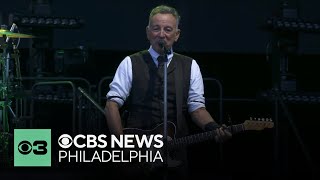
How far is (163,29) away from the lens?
13.5 ft

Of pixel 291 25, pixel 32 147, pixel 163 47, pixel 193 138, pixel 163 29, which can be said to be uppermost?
pixel 291 25

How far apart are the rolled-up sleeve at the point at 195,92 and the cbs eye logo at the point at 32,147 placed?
1.33 m

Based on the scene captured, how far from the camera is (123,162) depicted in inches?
160

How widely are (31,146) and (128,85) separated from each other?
3.69ft

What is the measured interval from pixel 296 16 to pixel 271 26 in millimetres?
430

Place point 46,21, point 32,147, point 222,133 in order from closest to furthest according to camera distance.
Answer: point 222,133 → point 32,147 → point 46,21

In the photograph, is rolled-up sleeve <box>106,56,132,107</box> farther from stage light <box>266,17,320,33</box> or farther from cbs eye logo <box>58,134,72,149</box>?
stage light <box>266,17,320,33</box>

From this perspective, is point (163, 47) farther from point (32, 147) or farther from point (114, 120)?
point (32, 147)

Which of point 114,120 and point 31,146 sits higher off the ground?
point 114,120

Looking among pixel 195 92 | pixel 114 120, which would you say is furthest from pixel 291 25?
pixel 114 120

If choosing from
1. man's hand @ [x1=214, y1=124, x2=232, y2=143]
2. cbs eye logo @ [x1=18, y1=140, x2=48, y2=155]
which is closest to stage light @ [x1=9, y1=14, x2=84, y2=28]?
cbs eye logo @ [x1=18, y1=140, x2=48, y2=155]

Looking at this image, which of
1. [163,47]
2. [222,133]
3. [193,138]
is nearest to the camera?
[163,47]

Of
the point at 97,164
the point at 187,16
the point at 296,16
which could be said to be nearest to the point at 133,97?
the point at 97,164

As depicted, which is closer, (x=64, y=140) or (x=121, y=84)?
(x=121, y=84)
